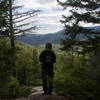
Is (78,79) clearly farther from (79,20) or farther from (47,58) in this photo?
(79,20)

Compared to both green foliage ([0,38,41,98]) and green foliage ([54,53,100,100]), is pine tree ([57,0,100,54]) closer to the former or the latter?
green foliage ([0,38,41,98])

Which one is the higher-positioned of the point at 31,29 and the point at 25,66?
the point at 31,29

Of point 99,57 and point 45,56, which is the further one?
point 45,56

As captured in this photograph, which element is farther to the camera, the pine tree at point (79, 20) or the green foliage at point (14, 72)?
the pine tree at point (79, 20)

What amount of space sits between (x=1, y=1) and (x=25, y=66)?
230 inches

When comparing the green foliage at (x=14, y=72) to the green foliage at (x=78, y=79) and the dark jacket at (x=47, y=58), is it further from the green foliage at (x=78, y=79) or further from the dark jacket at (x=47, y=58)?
the green foliage at (x=78, y=79)

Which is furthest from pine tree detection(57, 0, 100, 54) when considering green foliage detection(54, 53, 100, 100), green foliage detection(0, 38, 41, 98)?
green foliage detection(54, 53, 100, 100)

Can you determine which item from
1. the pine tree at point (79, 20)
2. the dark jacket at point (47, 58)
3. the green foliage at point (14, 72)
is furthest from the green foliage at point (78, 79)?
the pine tree at point (79, 20)

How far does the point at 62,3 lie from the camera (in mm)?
16203

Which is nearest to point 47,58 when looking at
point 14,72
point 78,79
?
point 14,72

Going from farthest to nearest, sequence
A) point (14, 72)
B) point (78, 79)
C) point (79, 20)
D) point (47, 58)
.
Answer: point (79, 20) < point (47, 58) < point (14, 72) < point (78, 79)

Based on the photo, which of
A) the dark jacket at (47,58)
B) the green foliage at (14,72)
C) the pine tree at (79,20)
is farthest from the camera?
the pine tree at (79,20)

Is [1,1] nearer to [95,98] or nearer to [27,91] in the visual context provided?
[27,91]

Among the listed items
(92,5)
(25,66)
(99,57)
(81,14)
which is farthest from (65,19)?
(99,57)
